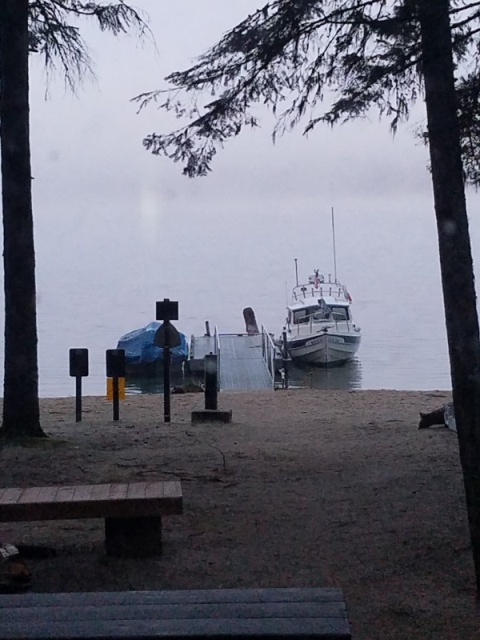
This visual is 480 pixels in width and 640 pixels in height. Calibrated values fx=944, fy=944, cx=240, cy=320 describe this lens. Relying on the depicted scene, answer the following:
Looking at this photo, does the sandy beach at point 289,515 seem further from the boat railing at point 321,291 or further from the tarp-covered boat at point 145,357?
the boat railing at point 321,291

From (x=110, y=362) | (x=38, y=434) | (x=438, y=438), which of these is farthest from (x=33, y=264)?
(x=438, y=438)

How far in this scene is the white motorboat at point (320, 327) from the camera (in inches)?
1655

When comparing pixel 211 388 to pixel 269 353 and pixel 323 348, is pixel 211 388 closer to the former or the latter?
pixel 269 353

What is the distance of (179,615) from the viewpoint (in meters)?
3.66

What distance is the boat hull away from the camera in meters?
41.9

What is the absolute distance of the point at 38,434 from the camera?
1127 centimetres

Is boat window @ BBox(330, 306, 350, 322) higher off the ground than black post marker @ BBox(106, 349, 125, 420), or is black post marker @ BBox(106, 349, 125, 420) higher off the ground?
boat window @ BBox(330, 306, 350, 322)

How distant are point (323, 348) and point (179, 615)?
126ft

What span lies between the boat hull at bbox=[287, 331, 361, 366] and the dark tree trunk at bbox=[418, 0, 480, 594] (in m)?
36.5

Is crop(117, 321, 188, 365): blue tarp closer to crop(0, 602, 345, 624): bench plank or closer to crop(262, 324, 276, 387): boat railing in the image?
crop(262, 324, 276, 387): boat railing

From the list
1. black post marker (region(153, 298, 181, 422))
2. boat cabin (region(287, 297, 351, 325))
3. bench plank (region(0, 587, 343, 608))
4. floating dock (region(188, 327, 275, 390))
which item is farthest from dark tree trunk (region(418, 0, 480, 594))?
boat cabin (region(287, 297, 351, 325))

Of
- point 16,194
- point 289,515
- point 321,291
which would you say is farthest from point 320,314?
point 289,515

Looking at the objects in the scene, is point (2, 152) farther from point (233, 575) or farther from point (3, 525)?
point (233, 575)

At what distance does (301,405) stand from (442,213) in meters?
12.2
